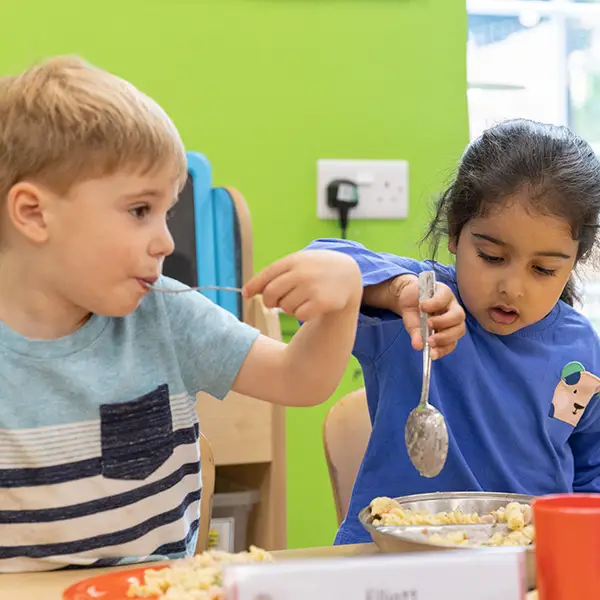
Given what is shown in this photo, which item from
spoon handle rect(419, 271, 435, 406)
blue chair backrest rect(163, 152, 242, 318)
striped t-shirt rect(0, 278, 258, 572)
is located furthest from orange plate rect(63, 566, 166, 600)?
blue chair backrest rect(163, 152, 242, 318)

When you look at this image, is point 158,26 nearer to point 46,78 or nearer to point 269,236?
point 269,236

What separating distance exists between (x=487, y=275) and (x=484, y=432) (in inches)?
8.3

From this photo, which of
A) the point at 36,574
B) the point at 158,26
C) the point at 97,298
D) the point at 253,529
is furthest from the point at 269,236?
the point at 36,574

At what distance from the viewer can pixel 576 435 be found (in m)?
1.28

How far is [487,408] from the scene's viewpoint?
1.25 m

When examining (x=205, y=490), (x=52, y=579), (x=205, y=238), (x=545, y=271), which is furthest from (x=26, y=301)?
(x=205, y=238)

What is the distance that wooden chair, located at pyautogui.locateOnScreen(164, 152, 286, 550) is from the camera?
1.68 meters

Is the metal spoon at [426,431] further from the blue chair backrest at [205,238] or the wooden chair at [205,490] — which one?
the blue chair backrest at [205,238]

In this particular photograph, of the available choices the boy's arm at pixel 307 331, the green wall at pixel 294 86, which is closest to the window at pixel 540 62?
the green wall at pixel 294 86

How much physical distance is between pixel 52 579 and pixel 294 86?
4.84 feet

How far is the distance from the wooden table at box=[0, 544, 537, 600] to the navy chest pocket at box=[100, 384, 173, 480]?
140 millimetres

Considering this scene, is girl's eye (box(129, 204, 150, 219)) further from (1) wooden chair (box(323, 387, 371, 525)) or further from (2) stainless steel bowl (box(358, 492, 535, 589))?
(1) wooden chair (box(323, 387, 371, 525))

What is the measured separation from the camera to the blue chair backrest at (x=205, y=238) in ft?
5.84

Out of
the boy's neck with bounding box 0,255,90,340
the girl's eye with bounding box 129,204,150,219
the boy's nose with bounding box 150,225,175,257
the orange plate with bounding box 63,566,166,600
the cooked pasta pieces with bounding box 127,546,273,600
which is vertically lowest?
the orange plate with bounding box 63,566,166,600
